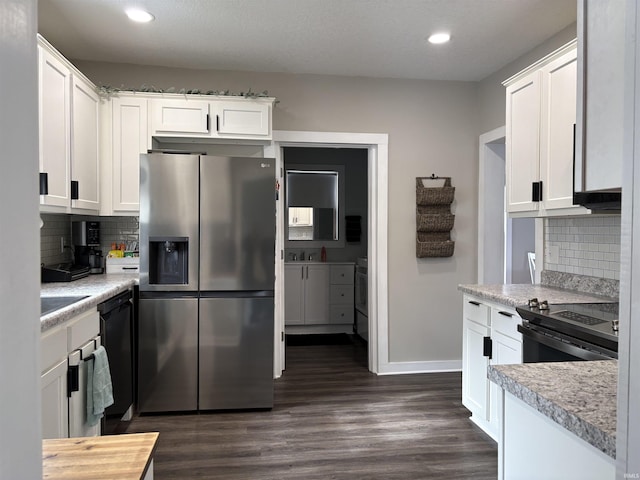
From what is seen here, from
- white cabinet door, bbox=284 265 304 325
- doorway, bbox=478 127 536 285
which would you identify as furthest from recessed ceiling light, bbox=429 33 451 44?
white cabinet door, bbox=284 265 304 325

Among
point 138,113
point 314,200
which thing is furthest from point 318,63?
point 314,200

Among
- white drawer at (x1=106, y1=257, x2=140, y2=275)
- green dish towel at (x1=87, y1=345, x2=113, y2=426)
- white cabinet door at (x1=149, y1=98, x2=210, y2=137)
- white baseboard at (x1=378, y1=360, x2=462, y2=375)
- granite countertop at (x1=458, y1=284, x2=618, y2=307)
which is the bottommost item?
white baseboard at (x1=378, y1=360, x2=462, y2=375)

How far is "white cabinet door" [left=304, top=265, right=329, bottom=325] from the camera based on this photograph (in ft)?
17.9

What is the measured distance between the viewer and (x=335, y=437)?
277 cm

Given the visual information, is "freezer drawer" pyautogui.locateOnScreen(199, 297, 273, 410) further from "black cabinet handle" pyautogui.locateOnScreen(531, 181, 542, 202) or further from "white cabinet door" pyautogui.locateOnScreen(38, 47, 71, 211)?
"black cabinet handle" pyautogui.locateOnScreen(531, 181, 542, 202)

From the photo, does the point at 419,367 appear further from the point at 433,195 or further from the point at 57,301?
the point at 57,301

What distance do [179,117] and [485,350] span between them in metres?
2.72

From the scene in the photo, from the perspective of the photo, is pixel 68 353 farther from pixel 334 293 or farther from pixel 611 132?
pixel 334 293

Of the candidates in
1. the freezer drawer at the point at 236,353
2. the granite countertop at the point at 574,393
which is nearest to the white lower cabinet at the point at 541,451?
the granite countertop at the point at 574,393

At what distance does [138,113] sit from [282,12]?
1367 mm

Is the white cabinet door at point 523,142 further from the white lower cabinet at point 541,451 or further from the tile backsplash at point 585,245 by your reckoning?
the white lower cabinet at point 541,451

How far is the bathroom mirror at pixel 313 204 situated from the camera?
5.90 metres

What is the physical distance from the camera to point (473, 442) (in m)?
2.70

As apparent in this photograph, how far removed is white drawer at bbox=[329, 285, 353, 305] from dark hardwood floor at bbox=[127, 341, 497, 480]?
1.76 meters
